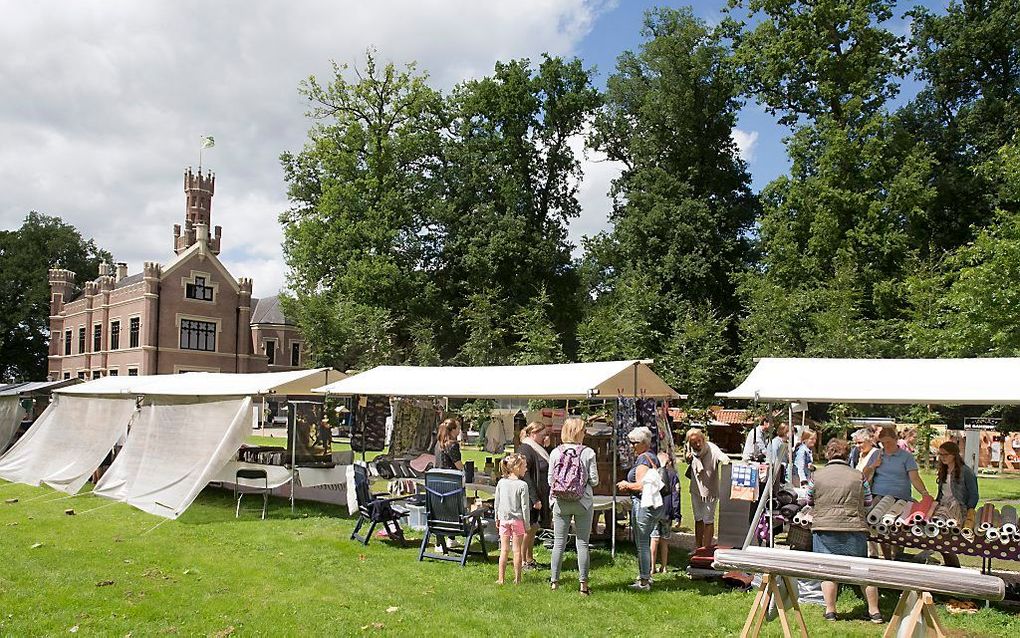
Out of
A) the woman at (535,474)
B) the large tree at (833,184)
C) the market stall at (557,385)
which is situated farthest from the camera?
the large tree at (833,184)

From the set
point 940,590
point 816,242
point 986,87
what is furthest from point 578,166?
point 940,590

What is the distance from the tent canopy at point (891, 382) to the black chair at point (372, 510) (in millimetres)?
4205

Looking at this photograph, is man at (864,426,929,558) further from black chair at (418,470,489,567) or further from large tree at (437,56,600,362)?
large tree at (437,56,600,362)

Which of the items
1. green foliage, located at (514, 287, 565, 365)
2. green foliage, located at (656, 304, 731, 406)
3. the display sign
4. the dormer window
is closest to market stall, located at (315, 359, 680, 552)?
the display sign

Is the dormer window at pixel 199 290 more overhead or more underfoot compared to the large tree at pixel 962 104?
more underfoot

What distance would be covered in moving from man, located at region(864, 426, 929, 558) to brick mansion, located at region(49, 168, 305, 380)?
36493 millimetres

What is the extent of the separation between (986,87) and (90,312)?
45560 millimetres

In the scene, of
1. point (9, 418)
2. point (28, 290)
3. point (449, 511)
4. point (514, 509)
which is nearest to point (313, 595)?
point (449, 511)

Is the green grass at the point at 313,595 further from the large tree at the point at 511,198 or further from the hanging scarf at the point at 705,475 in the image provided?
the large tree at the point at 511,198

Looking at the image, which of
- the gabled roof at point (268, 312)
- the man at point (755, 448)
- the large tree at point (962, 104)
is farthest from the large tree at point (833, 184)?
the gabled roof at point (268, 312)

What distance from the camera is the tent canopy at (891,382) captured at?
24.8ft

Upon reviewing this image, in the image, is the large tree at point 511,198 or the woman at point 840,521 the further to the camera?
the large tree at point 511,198

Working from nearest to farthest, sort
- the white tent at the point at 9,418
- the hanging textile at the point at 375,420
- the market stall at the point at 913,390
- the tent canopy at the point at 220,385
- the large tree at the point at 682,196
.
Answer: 1. the market stall at the point at 913,390
2. the tent canopy at the point at 220,385
3. the hanging textile at the point at 375,420
4. the white tent at the point at 9,418
5. the large tree at the point at 682,196

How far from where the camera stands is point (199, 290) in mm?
45438
